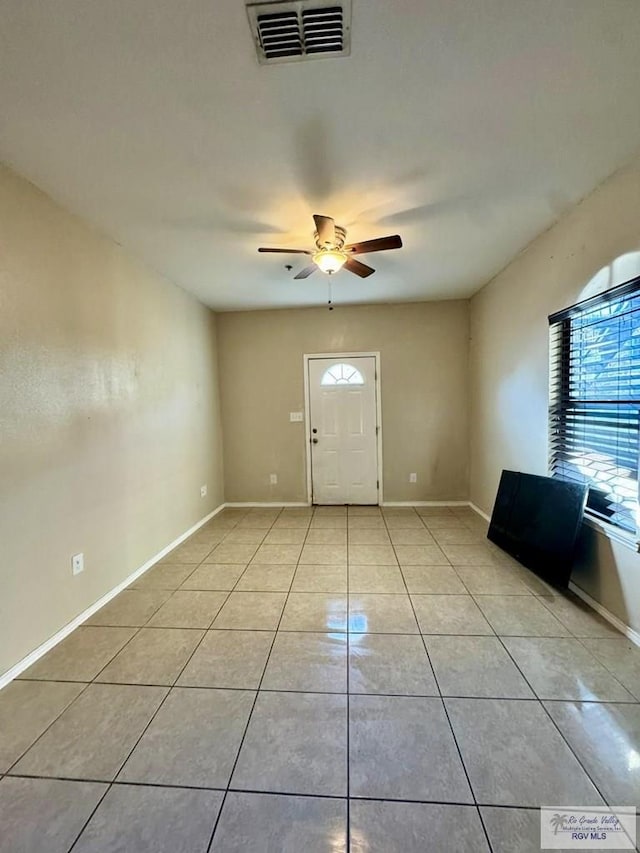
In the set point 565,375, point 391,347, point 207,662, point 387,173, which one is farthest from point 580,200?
point 207,662

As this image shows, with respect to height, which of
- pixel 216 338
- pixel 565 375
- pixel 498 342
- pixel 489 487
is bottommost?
pixel 489 487

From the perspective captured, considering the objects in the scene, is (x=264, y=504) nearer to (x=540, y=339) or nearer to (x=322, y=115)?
(x=540, y=339)

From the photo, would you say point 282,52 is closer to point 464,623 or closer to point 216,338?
point 464,623

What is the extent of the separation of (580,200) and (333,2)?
1965 millimetres

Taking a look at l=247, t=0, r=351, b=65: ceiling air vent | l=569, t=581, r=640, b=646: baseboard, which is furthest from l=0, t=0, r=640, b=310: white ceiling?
l=569, t=581, r=640, b=646: baseboard

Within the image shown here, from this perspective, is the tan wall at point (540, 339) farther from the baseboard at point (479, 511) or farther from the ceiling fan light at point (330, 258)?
the ceiling fan light at point (330, 258)

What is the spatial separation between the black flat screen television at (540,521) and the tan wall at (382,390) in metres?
1.32

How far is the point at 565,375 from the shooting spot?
105 inches

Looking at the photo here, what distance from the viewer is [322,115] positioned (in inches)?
62.7

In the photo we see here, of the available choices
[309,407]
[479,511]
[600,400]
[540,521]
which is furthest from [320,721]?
[309,407]

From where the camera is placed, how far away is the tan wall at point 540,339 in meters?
2.01

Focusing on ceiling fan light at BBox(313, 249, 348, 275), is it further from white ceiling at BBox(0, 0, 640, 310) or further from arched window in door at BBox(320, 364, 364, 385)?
arched window in door at BBox(320, 364, 364, 385)

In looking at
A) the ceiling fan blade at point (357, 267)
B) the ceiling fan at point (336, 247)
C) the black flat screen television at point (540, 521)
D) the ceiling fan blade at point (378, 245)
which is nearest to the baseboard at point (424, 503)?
the black flat screen television at point (540, 521)

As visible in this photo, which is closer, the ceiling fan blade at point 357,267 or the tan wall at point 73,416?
the tan wall at point 73,416
